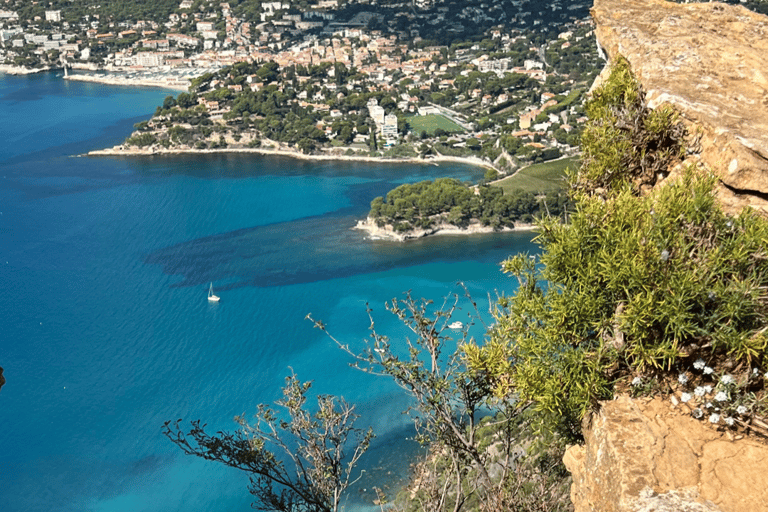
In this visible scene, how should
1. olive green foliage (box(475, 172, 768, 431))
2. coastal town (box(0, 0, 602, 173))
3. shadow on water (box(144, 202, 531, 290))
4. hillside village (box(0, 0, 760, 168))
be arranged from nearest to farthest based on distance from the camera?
olive green foliage (box(475, 172, 768, 431)) < shadow on water (box(144, 202, 531, 290)) < coastal town (box(0, 0, 602, 173)) < hillside village (box(0, 0, 760, 168))

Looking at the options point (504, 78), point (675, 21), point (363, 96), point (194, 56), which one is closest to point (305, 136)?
point (363, 96)

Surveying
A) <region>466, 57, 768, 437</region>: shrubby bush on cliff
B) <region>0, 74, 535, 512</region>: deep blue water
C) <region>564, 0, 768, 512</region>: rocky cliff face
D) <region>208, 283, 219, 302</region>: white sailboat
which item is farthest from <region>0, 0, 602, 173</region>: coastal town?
<region>466, 57, 768, 437</region>: shrubby bush on cliff

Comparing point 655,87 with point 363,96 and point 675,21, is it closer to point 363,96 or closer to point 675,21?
point 675,21

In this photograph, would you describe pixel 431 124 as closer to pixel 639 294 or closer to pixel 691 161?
pixel 691 161

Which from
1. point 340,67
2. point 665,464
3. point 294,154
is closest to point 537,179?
point 294,154

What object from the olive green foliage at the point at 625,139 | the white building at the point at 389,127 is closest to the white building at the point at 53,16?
the white building at the point at 389,127

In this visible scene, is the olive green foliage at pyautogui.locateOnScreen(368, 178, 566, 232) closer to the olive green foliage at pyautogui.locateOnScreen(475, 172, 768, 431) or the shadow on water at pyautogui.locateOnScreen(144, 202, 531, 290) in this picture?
the shadow on water at pyautogui.locateOnScreen(144, 202, 531, 290)

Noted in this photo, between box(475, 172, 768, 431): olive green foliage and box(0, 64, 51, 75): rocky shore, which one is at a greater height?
box(475, 172, 768, 431): olive green foliage
